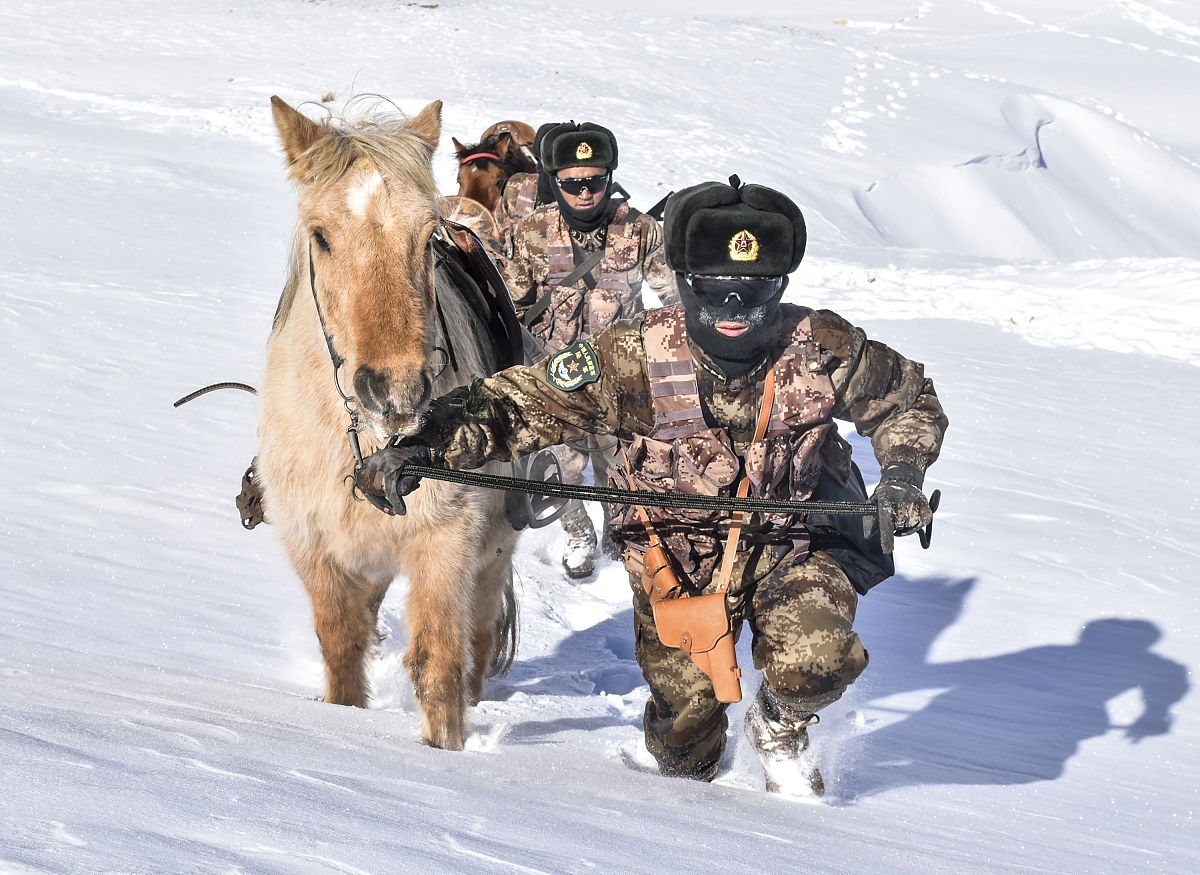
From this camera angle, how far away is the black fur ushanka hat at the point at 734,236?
11.8 feet

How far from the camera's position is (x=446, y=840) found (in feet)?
7.45

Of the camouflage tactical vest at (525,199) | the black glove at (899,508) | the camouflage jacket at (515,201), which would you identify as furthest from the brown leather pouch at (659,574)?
the camouflage tactical vest at (525,199)

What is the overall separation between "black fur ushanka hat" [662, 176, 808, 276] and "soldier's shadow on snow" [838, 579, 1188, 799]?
165 cm

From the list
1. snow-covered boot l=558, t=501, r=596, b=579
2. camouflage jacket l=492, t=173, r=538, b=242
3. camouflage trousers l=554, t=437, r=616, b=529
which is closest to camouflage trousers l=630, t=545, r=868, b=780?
camouflage trousers l=554, t=437, r=616, b=529

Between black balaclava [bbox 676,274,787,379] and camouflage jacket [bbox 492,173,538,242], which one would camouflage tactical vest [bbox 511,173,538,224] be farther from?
black balaclava [bbox 676,274,787,379]

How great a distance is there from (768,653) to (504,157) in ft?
20.0

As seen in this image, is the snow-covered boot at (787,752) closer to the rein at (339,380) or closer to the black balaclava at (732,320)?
the black balaclava at (732,320)

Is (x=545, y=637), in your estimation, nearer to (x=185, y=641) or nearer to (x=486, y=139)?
(x=185, y=641)

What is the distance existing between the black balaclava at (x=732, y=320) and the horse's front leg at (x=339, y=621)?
1408mm

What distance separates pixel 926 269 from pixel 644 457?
12397 mm

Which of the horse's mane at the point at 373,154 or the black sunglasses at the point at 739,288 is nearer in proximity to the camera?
the horse's mane at the point at 373,154

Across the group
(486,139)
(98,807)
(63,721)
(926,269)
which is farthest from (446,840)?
(926,269)

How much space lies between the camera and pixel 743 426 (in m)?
3.77

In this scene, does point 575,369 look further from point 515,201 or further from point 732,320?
point 515,201
